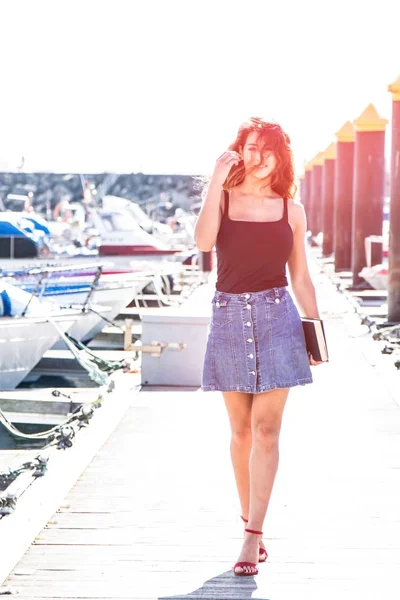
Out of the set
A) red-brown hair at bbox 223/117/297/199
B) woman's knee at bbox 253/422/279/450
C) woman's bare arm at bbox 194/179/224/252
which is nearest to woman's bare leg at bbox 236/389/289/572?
woman's knee at bbox 253/422/279/450

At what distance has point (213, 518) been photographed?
A: 5504mm

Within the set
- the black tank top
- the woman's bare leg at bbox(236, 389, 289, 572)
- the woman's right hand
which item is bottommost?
the woman's bare leg at bbox(236, 389, 289, 572)

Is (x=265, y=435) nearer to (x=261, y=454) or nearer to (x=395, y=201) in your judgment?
(x=261, y=454)

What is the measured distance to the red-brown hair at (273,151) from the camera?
14.8ft

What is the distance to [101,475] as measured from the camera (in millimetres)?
6469

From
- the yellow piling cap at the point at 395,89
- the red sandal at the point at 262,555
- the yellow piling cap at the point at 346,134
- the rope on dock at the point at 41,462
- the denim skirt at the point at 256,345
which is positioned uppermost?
the yellow piling cap at the point at 395,89

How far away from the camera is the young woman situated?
4.49 meters

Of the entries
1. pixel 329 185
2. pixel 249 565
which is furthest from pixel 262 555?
pixel 329 185

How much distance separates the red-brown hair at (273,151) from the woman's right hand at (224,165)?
0.26ft

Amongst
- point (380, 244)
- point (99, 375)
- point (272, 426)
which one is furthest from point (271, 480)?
point (380, 244)

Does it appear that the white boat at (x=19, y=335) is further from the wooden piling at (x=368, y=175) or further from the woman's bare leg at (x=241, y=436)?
the woman's bare leg at (x=241, y=436)

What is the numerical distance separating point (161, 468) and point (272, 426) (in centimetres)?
225

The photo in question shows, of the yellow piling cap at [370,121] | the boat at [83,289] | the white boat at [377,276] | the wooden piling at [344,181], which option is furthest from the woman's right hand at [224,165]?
the wooden piling at [344,181]

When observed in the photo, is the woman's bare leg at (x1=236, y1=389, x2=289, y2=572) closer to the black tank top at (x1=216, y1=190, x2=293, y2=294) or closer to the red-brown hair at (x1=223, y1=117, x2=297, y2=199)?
the black tank top at (x1=216, y1=190, x2=293, y2=294)
